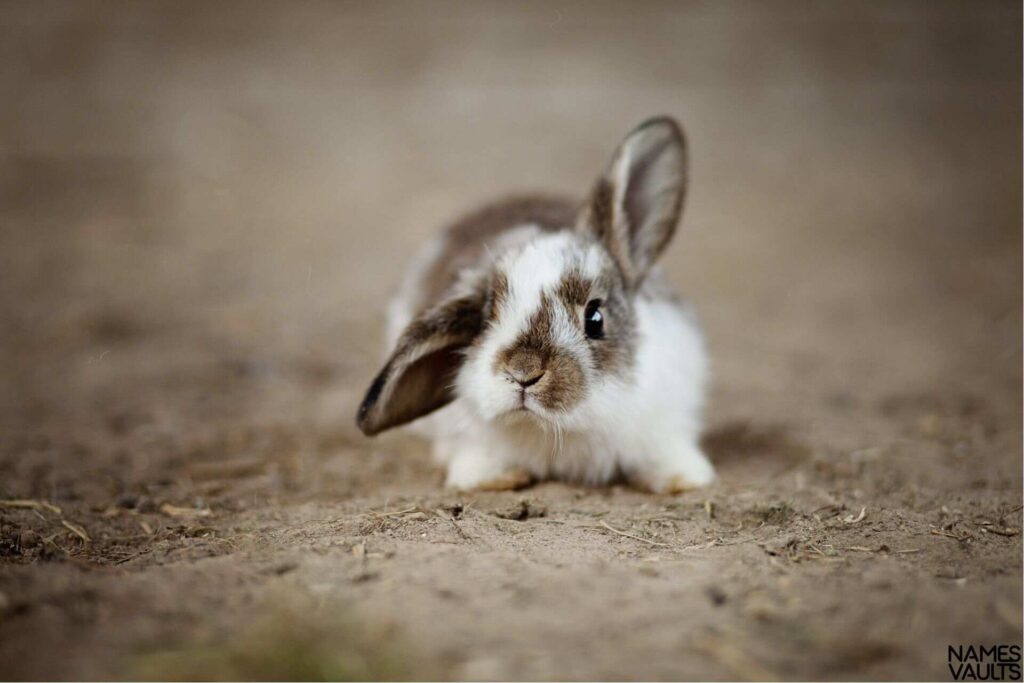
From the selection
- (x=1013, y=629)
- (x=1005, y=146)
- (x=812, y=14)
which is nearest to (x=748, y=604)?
(x=1013, y=629)

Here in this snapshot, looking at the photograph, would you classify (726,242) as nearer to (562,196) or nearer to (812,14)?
(562,196)

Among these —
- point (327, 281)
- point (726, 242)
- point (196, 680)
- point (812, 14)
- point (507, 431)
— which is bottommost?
point (196, 680)

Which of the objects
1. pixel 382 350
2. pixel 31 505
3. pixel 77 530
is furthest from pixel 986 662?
pixel 382 350

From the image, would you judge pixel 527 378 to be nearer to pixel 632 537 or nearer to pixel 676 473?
pixel 632 537

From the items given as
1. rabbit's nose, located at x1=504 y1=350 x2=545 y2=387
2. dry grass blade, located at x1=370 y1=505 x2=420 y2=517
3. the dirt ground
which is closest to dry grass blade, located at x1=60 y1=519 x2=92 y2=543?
the dirt ground

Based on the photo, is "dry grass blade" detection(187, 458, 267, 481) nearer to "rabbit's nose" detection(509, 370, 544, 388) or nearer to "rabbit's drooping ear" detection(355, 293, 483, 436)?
"rabbit's drooping ear" detection(355, 293, 483, 436)

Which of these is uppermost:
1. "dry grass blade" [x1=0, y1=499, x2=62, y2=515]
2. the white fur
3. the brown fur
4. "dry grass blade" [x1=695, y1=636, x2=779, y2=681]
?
the brown fur

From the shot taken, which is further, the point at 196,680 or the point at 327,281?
the point at 327,281
